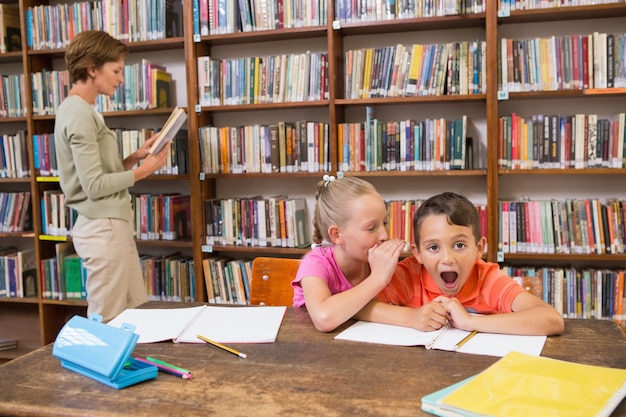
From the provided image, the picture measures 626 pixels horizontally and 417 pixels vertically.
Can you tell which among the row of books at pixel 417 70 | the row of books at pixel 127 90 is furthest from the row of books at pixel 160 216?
the row of books at pixel 417 70

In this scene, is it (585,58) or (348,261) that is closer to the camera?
(348,261)

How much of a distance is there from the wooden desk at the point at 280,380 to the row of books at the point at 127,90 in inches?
91.2

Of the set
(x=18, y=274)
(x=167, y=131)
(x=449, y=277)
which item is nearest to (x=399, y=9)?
(x=167, y=131)

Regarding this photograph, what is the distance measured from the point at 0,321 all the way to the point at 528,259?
3.16 meters

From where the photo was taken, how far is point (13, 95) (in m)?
3.68

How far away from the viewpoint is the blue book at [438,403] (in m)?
0.91

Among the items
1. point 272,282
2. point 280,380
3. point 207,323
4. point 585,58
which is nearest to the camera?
point 280,380

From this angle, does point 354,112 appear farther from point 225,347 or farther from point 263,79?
point 225,347

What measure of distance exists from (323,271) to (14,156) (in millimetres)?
2764

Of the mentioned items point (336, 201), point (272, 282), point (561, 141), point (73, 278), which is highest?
point (561, 141)

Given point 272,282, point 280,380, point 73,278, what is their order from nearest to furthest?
point 280,380 < point 272,282 < point 73,278

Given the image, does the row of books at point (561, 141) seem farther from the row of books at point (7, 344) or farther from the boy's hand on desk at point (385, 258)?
the row of books at point (7, 344)

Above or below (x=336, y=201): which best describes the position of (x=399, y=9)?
above

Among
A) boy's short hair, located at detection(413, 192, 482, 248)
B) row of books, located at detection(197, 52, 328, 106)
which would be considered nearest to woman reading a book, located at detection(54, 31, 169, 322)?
row of books, located at detection(197, 52, 328, 106)
